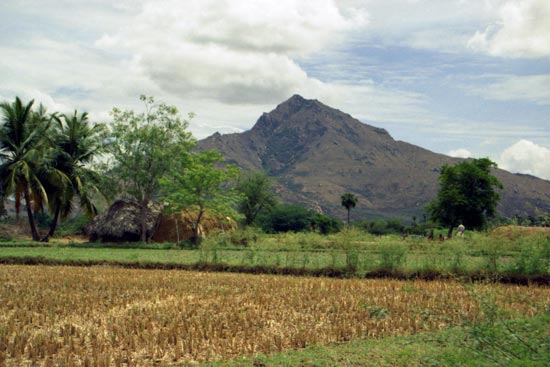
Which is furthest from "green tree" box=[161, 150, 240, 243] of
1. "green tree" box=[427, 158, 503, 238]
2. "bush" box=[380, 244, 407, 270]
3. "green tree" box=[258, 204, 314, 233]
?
"green tree" box=[258, 204, 314, 233]

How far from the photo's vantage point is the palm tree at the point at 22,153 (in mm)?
35406

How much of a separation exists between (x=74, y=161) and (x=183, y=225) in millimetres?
10723

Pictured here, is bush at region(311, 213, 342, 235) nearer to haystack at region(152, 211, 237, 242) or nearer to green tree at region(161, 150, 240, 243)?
haystack at region(152, 211, 237, 242)

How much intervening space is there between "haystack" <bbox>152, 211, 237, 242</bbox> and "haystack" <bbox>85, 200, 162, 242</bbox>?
680 millimetres

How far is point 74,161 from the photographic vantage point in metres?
40.3

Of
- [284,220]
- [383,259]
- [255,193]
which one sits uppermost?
[255,193]

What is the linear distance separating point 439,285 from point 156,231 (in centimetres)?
2684

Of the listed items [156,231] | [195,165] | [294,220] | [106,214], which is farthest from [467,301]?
[294,220]

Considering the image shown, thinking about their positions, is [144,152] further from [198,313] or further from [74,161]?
[198,313]

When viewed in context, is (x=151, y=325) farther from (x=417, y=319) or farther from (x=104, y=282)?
(x=104, y=282)

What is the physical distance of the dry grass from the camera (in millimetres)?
9023

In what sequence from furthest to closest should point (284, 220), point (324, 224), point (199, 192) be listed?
point (284, 220) < point (324, 224) < point (199, 192)

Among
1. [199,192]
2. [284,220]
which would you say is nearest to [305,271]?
[199,192]

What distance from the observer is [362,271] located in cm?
1992
